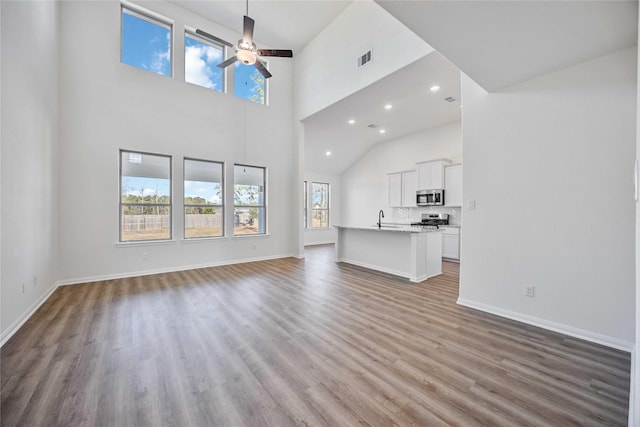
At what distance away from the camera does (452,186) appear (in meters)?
6.66

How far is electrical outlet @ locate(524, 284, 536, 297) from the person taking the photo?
277 cm

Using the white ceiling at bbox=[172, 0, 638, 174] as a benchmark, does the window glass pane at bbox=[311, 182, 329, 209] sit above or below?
below

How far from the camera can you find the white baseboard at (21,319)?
237cm

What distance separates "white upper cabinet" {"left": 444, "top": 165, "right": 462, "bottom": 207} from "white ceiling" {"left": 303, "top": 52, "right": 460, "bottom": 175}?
1.31 meters

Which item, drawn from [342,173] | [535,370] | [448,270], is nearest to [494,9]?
[535,370]

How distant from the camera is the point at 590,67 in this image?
2.43m

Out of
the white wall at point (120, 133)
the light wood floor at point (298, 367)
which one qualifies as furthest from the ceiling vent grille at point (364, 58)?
the light wood floor at point (298, 367)

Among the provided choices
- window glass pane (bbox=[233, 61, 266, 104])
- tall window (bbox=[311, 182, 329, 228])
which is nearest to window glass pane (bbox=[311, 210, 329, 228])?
tall window (bbox=[311, 182, 329, 228])

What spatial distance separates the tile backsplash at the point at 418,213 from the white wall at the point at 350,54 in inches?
164

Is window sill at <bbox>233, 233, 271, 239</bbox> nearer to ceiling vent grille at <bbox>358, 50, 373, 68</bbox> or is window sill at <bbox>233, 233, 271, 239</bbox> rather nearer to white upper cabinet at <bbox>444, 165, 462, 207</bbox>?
ceiling vent grille at <bbox>358, 50, 373, 68</bbox>

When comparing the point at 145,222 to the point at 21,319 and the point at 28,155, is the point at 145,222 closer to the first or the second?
the point at 28,155

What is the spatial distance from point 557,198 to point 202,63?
6.85 meters

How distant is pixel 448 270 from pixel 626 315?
3.11 m

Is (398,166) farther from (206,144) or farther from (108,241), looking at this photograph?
(108,241)
